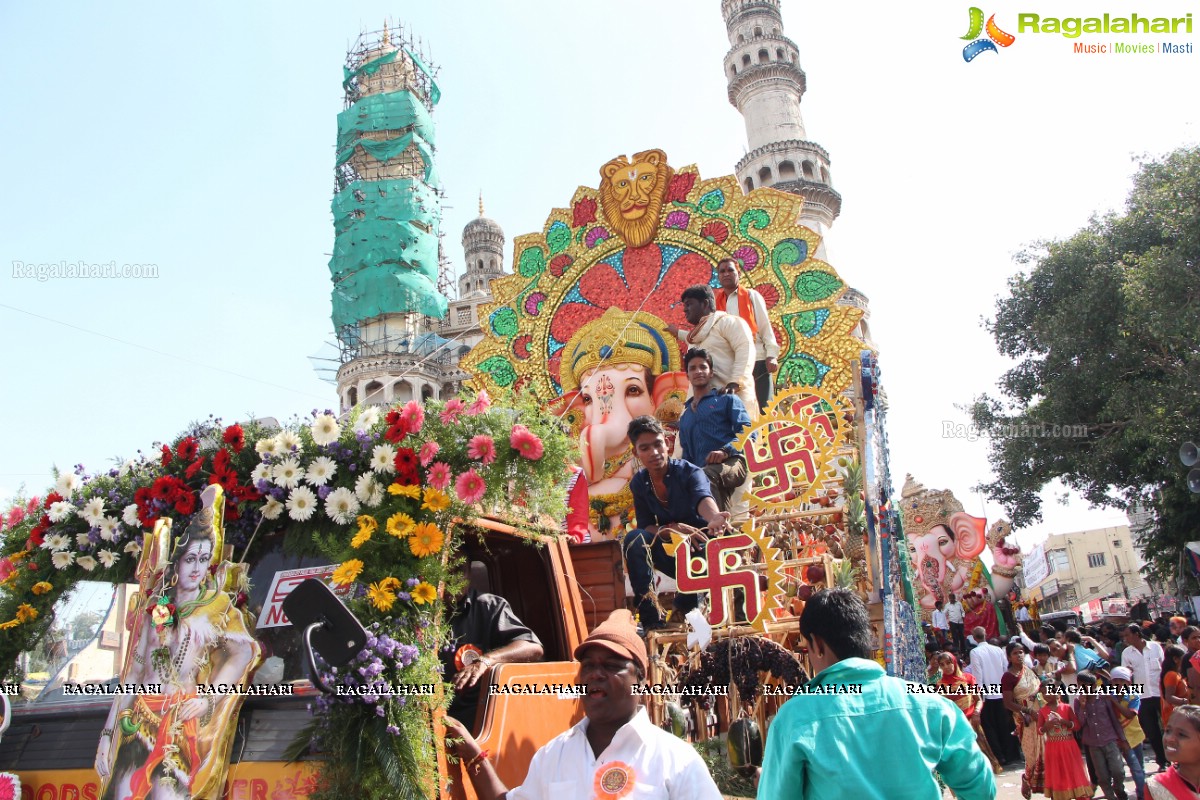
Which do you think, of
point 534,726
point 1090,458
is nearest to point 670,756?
point 534,726

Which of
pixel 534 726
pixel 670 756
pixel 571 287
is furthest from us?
pixel 571 287

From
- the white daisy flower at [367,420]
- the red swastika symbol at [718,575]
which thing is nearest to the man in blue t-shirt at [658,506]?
the red swastika symbol at [718,575]

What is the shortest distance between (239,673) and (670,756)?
2.01 metres

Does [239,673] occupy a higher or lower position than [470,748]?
higher

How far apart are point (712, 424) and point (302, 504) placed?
4.12 m

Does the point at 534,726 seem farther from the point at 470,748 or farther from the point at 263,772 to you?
the point at 263,772

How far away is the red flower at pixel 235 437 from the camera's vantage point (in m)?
4.49

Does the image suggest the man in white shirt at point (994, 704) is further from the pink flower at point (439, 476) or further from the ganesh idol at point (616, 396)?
the pink flower at point (439, 476)

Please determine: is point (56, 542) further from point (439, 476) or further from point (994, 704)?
point (994, 704)

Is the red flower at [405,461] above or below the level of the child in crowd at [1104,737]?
above

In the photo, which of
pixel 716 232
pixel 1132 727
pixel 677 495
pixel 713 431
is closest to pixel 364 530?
pixel 677 495

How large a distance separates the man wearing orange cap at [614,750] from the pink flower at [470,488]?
45.1 inches

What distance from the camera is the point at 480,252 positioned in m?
60.2

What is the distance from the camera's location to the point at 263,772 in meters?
3.46
